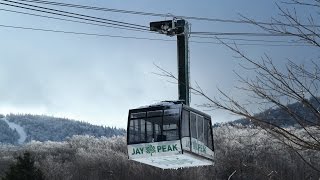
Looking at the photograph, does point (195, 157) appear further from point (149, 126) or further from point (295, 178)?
point (295, 178)

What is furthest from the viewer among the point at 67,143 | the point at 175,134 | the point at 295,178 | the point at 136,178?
the point at 67,143

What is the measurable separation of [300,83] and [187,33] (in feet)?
45.9

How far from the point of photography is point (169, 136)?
23.4 meters

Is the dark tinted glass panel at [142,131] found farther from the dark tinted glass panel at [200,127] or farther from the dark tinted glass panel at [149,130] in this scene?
the dark tinted glass panel at [200,127]

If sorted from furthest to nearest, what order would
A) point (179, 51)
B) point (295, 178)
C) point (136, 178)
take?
point (136, 178)
point (295, 178)
point (179, 51)

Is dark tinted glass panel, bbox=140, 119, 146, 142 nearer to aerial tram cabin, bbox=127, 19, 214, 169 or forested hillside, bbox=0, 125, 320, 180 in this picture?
aerial tram cabin, bbox=127, 19, 214, 169

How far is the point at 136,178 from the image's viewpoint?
132m

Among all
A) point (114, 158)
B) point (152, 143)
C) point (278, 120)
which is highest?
point (114, 158)

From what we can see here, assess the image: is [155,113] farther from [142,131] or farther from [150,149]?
[150,149]

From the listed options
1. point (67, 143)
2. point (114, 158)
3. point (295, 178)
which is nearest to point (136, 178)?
point (114, 158)

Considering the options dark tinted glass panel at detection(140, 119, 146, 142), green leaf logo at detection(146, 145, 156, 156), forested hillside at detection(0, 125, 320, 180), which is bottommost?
green leaf logo at detection(146, 145, 156, 156)

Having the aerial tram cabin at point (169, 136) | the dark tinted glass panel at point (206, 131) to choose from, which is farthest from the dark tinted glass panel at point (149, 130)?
the dark tinted glass panel at point (206, 131)

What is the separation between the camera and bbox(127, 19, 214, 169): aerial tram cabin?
870 inches

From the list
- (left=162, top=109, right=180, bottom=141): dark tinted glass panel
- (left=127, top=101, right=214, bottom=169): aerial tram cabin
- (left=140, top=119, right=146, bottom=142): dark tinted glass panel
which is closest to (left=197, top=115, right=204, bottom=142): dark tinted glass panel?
(left=127, top=101, right=214, bottom=169): aerial tram cabin
